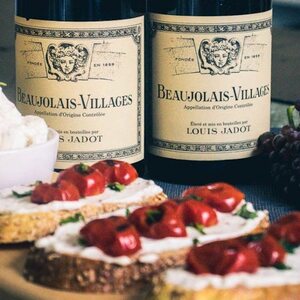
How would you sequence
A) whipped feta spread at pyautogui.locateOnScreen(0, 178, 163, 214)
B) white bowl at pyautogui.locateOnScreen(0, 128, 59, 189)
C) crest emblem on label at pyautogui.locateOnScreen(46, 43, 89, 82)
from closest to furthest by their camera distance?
whipped feta spread at pyautogui.locateOnScreen(0, 178, 163, 214), white bowl at pyautogui.locateOnScreen(0, 128, 59, 189), crest emblem on label at pyautogui.locateOnScreen(46, 43, 89, 82)

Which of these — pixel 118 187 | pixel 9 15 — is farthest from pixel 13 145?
pixel 9 15

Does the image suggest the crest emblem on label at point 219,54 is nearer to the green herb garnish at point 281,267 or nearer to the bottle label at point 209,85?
the bottle label at point 209,85

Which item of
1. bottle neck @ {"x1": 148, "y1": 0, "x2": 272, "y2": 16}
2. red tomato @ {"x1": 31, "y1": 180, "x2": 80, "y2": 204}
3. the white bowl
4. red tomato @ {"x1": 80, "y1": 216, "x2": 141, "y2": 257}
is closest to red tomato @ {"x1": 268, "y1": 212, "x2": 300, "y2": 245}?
red tomato @ {"x1": 80, "y1": 216, "x2": 141, "y2": 257}

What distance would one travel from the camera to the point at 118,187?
1039 millimetres

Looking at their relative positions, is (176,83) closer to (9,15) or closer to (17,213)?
(17,213)

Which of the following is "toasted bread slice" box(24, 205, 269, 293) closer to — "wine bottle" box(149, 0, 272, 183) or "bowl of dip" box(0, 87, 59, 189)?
"bowl of dip" box(0, 87, 59, 189)

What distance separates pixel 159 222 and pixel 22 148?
0.26 metres

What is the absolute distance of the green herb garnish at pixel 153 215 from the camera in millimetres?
876

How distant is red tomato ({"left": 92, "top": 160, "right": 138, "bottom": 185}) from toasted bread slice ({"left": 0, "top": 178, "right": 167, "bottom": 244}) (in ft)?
0.06

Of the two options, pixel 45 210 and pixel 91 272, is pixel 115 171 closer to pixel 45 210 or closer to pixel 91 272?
pixel 45 210

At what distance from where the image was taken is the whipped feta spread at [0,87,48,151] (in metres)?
1.07

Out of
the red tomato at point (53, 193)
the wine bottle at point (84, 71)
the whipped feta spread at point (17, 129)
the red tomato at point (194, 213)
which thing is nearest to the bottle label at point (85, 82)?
the wine bottle at point (84, 71)

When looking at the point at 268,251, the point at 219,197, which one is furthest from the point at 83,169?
the point at 268,251

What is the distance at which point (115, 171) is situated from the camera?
1046 millimetres
